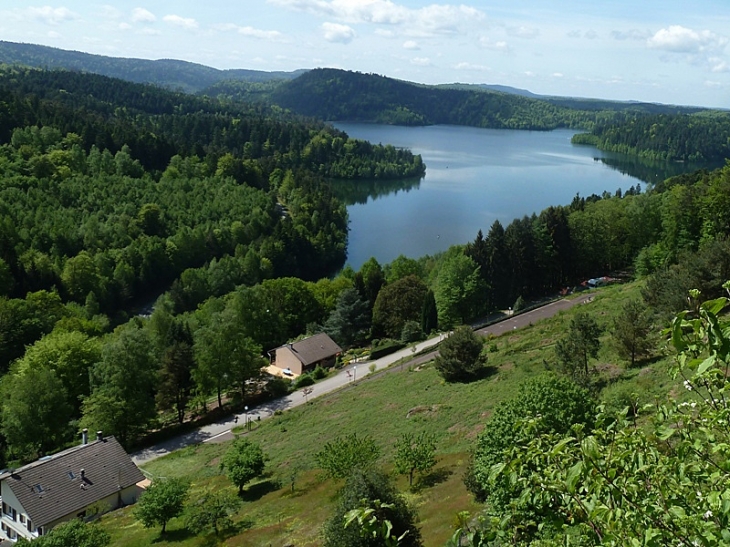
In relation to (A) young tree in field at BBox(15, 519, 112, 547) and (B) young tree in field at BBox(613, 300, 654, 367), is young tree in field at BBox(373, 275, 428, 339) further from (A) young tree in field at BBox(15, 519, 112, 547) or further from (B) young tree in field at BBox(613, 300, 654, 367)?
(A) young tree in field at BBox(15, 519, 112, 547)

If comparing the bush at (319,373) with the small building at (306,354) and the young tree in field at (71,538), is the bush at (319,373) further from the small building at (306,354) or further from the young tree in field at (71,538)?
the young tree in field at (71,538)

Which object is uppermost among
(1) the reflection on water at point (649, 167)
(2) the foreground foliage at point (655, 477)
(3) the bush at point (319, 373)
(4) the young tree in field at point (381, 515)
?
(1) the reflection on water at point (649, 167)

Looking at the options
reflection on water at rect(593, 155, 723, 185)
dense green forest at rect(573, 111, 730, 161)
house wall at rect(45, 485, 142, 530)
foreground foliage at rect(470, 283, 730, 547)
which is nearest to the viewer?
foreground foliage at rect(470, 283, 730, 547)

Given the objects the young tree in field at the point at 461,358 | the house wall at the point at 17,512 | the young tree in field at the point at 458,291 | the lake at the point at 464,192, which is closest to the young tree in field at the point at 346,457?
the young tree in field at the point at 461,358

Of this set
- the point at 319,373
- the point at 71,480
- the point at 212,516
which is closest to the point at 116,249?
the point at 319,373

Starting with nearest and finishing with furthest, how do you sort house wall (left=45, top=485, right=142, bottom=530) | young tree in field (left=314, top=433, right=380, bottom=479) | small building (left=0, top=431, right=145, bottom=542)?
young tree in field (left=314, top=433, right=380, bottom=479) → small building (left=0, top=431, right=145, bottom=542) → house wall (left=45, top=485, right=142, bottom=530)

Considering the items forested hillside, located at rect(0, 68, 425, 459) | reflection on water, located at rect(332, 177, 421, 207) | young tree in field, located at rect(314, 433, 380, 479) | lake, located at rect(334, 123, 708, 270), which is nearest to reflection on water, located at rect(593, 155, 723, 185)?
lake, located at rect(334, 123, 708, 270)
